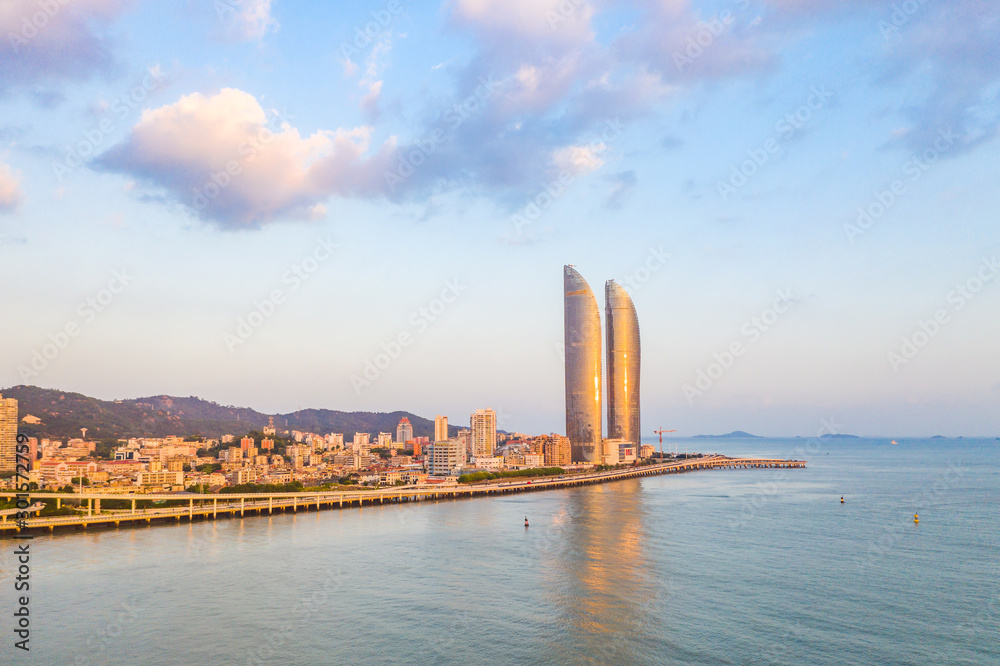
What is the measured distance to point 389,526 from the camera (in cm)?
6100

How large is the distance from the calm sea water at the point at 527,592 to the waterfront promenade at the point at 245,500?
467cm

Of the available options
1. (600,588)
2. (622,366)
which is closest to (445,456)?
(622,366)

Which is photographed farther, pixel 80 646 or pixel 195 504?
pixel 195 504

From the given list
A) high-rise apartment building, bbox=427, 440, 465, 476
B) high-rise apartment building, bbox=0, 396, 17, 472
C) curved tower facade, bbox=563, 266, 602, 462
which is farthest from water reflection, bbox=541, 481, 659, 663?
curved tower facade, bbox=563, 266, 602, 462

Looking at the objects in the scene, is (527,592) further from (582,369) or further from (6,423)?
(582,369)

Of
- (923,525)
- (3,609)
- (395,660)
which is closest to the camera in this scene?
(395,660)

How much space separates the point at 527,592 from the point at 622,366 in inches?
6330

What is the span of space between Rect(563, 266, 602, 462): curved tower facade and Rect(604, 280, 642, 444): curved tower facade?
20.7 meters

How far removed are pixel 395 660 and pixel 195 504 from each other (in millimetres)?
58684

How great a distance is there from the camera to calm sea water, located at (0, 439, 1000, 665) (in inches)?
1016

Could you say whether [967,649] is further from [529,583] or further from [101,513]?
[101,513]

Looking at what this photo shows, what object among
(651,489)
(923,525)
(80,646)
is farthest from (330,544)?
(651,489)

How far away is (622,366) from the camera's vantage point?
191m

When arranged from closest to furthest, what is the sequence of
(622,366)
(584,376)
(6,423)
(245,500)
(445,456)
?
(245,500) < (6,423) < (445,456) < (584,376) < (622,366)
